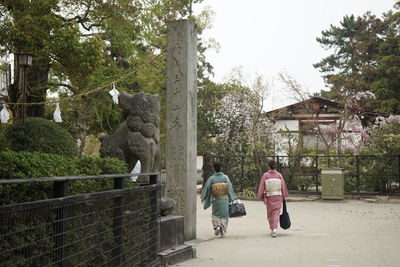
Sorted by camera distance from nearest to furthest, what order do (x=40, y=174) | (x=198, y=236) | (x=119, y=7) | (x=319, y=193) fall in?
(x=40, y=174) < (x=198, y=236) < (x=119, y=7) < (x=319, y=193)

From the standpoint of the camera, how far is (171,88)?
32.5 feet

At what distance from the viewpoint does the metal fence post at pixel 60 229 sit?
4.00m

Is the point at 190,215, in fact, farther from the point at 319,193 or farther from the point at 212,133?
the point at 212,133

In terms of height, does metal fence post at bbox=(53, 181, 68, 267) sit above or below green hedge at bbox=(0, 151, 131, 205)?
below

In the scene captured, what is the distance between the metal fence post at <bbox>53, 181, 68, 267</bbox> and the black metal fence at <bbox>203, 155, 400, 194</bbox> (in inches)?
720

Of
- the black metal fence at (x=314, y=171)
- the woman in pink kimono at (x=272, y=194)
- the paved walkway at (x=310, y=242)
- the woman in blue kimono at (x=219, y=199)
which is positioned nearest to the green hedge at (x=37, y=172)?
the paved walkway at (x=310, y=242)

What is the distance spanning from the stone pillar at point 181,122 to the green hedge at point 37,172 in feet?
12.4

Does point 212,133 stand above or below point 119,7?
below

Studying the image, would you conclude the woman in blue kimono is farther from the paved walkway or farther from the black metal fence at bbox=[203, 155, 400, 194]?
the black metal fence at bbox=[203, 155, 400, 194]

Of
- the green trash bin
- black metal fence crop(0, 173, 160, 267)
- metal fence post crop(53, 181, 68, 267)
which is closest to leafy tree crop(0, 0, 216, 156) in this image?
black metal fence crop(0, 173, 160, 267)

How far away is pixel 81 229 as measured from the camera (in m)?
4.53

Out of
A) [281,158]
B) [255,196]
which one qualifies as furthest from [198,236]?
[281,158]

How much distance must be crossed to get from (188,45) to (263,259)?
4.29 m

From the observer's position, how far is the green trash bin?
19703 millimetres
